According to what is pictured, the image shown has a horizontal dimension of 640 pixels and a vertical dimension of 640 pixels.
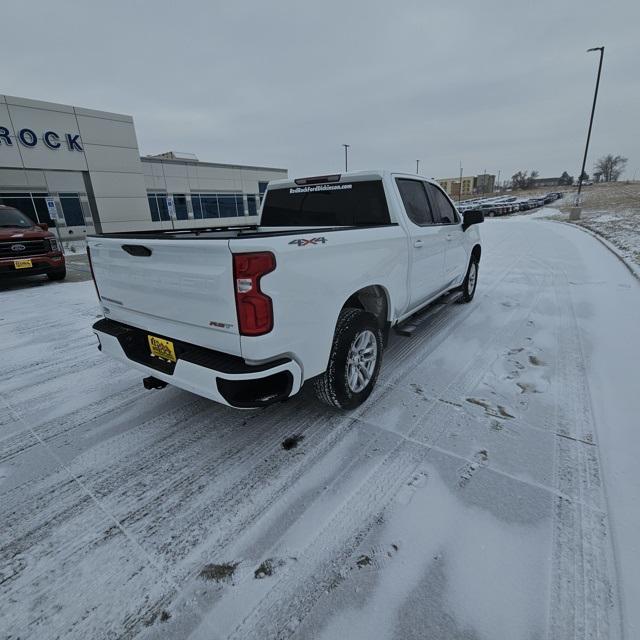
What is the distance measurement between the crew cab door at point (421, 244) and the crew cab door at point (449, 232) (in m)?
0.17

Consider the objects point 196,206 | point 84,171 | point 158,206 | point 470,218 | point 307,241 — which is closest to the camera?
point 307,241

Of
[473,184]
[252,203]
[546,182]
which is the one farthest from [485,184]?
[252,203]

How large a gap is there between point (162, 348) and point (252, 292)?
994 mm

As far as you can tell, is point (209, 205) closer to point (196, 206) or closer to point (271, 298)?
point (196, 206)

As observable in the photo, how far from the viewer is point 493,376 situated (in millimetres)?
3672

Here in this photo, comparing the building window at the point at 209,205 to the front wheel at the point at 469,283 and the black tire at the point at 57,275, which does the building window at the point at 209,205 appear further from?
the front wheel at the point at 469,283

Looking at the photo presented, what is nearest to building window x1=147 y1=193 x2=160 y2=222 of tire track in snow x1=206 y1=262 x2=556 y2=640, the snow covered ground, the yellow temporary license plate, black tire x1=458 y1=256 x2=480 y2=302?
the snow covered ground

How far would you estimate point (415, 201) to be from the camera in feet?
13.8

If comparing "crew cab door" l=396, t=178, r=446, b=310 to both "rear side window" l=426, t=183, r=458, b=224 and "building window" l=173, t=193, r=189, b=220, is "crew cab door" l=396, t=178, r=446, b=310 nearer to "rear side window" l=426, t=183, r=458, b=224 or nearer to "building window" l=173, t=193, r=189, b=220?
"rear side window" l=426, t=183, r=458, b=224

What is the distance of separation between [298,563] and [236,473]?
81 cm

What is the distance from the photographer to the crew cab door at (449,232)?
4.75 metres

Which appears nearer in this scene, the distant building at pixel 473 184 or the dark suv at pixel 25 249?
the dark suv at pixel 25 249

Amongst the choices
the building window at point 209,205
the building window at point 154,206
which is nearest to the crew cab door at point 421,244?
the building window at point 154,206

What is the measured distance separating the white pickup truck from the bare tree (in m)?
132
